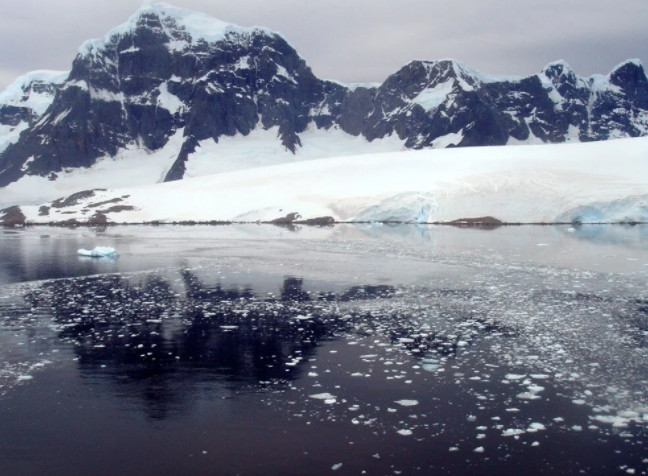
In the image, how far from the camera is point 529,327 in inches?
603

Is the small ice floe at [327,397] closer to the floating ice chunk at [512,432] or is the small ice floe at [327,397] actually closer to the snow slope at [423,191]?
the floating ice chunk at [512,432]

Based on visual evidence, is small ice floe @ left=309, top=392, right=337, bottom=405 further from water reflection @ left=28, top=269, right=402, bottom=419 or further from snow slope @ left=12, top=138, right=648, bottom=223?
snow slope @ left=12, top=138, right=648, bottom=223

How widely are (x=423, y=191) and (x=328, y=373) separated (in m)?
50.9

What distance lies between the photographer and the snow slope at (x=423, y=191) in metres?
55.9

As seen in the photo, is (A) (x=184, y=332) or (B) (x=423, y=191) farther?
(B) (x=423, y=191)

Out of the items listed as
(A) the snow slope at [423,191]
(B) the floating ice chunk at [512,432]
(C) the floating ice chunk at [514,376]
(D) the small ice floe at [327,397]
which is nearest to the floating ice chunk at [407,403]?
(D) the small ice floe at [327,397]

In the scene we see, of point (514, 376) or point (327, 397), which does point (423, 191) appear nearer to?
point (514, 376)

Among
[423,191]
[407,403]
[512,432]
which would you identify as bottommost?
[512,432]

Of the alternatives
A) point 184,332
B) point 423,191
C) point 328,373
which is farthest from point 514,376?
point 423,191

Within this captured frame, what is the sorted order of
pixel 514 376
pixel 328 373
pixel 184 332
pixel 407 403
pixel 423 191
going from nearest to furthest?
pixel 407 403
pixel 514 376
pixel 328 373
pixel 184 332
pixel 423 191

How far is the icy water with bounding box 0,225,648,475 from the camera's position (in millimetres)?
8742

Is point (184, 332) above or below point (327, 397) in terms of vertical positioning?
above

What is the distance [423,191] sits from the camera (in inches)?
2431

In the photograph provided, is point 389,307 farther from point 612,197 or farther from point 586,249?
point 612,197
